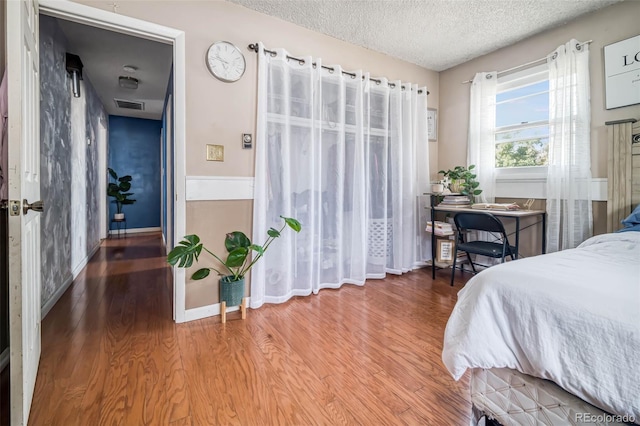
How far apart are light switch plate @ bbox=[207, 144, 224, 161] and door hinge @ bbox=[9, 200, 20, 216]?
→ 1199 mm

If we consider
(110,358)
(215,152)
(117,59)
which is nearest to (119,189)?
(117,59)

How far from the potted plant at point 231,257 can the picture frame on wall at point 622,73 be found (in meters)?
2.68

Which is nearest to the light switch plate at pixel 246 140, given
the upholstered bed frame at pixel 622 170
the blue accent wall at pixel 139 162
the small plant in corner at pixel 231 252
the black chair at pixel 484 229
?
the small plant in corner at pixel 231 252

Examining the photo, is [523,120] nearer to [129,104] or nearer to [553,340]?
[553,340]

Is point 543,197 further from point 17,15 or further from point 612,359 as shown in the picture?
point 17,15

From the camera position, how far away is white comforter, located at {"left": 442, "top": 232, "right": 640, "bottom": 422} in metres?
0.75

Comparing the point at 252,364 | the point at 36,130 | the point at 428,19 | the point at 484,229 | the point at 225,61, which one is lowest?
the point at 252,364

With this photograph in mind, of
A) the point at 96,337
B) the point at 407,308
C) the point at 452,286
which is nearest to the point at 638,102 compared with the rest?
the point at 452,286

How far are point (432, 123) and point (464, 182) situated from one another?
938 mm

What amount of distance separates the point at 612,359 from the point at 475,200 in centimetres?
272

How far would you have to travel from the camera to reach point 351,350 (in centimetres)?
175

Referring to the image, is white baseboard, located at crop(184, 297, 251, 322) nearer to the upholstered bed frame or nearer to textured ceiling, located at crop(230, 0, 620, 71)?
textured ceiling, located at crop(230, 0, 620, 71)

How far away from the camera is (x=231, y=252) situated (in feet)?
6.86

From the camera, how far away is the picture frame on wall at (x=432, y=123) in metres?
3.63
